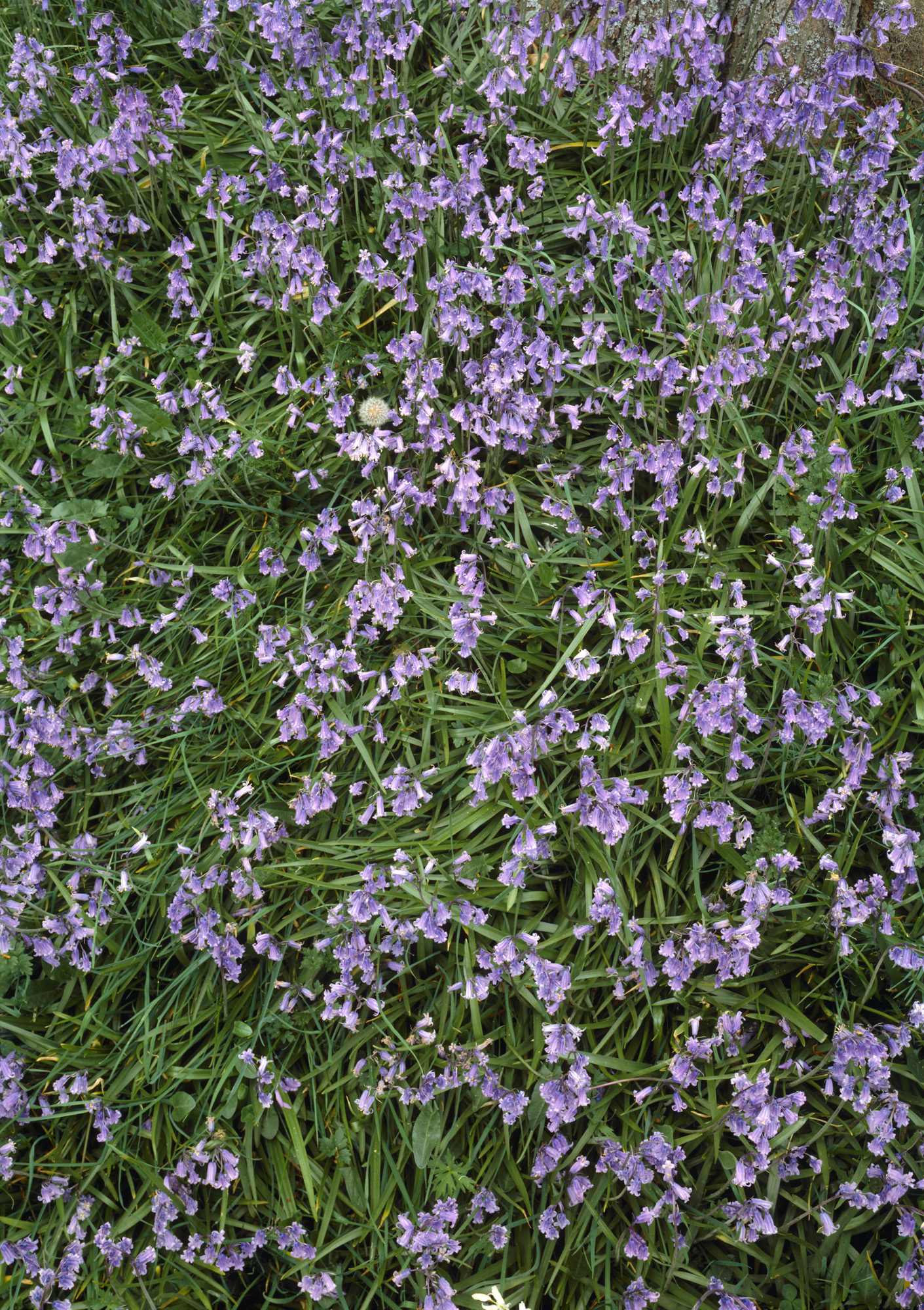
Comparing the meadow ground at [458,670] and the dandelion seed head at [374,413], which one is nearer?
the meadow ground at [458,670]

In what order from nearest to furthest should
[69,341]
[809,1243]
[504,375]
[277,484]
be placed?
[809,1243]
[504,375]
[277,484]
[69,341]

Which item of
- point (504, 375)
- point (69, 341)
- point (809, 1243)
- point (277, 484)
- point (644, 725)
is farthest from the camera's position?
point (69, 341)

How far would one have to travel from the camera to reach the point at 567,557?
3.59m

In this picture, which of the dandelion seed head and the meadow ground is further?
the dandelion seed head

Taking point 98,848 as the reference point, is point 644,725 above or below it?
above

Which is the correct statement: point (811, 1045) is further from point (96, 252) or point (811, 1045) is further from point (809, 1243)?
point (96, 252)

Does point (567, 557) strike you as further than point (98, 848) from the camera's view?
Yes

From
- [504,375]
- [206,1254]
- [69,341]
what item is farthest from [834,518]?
[69,341]

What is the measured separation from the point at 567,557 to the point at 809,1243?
2277 mm

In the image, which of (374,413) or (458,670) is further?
(374,413)

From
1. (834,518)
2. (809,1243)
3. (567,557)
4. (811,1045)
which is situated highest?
(834,518)

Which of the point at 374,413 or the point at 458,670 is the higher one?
the point at 374,413

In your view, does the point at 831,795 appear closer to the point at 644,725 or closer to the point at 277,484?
the point at 644,725

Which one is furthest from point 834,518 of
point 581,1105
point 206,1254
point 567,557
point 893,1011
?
point 206,1254
